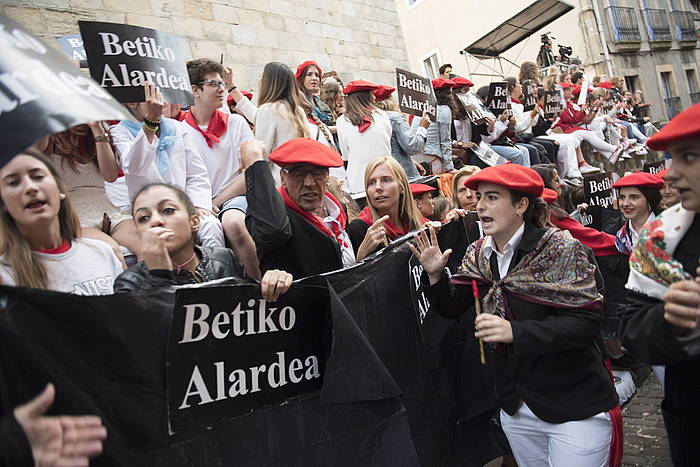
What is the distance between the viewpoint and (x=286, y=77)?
4.84 meters

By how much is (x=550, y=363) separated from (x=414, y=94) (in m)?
4.47

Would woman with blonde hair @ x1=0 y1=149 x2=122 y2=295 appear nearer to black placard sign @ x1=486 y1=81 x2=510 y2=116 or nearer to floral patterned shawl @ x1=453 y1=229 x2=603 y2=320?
floral patterned shawl @ x1=453 y1=229 x2=603 y2=320

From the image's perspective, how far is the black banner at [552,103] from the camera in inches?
455

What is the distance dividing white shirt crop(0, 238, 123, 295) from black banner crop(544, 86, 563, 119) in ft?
34.9

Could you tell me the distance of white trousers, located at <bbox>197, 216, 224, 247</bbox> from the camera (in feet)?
11.2

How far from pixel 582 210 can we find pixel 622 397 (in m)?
2.36

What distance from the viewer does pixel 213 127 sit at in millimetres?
4320

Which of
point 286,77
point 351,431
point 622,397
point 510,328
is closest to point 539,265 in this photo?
point 510,328

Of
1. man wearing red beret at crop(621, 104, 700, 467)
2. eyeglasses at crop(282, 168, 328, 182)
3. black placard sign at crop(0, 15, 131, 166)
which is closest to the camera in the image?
black placard sign at crop(0, 15, 131, 166)

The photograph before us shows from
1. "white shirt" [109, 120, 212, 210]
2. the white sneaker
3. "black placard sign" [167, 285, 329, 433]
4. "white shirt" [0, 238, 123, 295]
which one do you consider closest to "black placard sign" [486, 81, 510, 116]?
the white sneaker

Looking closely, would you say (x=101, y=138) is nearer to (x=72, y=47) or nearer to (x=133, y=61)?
(x=133, y=61)

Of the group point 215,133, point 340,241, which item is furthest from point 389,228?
point 215,133

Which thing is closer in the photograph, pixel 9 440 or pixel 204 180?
pixel 9 440

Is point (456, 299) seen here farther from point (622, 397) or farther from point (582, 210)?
point (582, 210)
